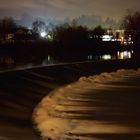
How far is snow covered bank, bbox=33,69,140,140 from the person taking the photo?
13.4 metres

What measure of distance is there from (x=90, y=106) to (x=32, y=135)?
7847mm

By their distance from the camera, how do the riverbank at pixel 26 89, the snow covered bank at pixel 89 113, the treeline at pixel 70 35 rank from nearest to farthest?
1. the riverbank at pixel 26 89
2. the snow covered bank at pixel 89 113
3. the treeline at pixel 70 35

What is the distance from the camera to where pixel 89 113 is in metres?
17.7

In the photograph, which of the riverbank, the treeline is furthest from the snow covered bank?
the treeline

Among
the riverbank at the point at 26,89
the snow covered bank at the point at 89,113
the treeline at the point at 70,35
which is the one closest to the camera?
the riverbank at the point at 26,89

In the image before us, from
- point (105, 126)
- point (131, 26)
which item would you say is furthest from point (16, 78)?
point (131, 26)

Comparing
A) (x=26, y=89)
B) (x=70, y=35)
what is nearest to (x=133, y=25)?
(x=70, y=35)

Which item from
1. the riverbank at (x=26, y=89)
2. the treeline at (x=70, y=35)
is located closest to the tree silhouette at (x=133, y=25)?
the treeline at (x=70, y=35)

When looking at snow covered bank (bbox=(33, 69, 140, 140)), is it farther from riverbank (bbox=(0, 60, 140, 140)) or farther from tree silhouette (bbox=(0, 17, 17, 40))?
tree silhouette (bbox=(0, 17, 17, 40))

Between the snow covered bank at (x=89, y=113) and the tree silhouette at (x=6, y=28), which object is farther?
the tree silhouette at (x=6, y=28)

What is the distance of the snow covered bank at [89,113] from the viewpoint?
13.4 m

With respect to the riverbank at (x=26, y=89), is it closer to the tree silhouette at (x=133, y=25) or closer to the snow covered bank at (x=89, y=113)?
the snow covered bank at (x=89, y=113)

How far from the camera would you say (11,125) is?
13672 mm

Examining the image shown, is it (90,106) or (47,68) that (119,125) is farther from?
(47,68)
